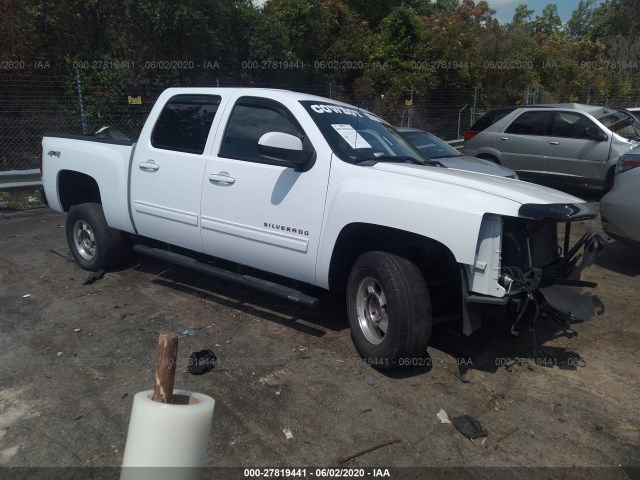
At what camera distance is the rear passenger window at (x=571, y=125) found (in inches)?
404

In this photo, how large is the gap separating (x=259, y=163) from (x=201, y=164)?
25.9 inches

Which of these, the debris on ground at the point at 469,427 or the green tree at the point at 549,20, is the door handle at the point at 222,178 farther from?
the green tree at the point at 549,20

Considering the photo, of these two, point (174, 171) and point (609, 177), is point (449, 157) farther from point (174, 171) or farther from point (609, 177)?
point (174, 171)

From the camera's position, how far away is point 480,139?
11.4 m

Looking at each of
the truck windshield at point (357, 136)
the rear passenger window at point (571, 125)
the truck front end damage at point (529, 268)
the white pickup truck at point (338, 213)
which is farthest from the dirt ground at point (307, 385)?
the rear passenger window at point (571, 125)

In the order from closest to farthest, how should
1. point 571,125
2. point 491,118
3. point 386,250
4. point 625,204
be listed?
point 386,250
point 625,204
point 571,125
point 491,118

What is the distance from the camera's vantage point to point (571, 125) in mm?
10414

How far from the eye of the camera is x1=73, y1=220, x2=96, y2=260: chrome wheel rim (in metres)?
6.23

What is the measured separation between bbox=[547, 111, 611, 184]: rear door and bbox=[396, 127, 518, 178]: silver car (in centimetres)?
222

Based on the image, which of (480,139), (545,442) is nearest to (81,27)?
(480,139)

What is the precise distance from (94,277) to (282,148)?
3.06m

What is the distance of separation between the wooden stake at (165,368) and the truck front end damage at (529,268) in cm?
230

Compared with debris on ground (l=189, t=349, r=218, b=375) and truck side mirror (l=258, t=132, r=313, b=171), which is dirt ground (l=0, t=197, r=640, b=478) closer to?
debris on ground (l=189, t=349, r=218, b=375)

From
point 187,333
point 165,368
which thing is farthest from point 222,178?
point 165,368
